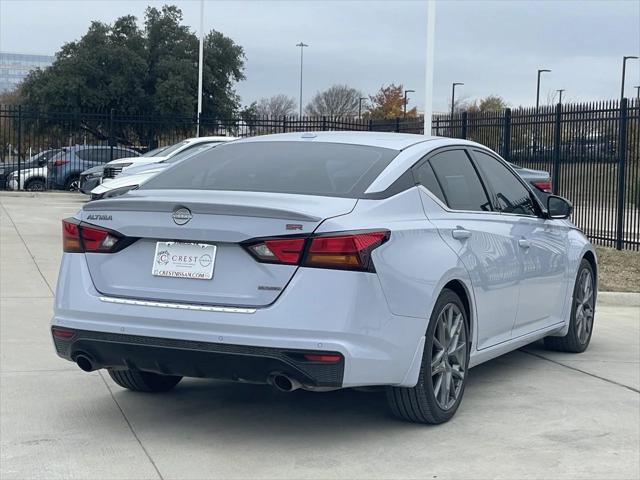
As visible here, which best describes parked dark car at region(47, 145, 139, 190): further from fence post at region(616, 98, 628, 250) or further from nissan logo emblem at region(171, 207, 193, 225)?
nissan logo emblem at region(171, 207, 193, 225)

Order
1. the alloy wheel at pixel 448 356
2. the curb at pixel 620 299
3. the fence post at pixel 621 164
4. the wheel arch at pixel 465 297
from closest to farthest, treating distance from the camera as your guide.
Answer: the alloy wheel at pixel 448 356 → the wheel arch at pixel 465 297 → the curb at pixel 620 299 → the fence post at pixel 621 164

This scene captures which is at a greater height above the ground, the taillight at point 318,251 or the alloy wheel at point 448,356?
the taillight at point 318,251

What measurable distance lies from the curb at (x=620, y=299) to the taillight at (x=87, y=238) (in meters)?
7.19

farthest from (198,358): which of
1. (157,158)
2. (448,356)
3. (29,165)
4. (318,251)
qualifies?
(29,165)

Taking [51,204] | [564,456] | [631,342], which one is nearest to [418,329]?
[564,456]

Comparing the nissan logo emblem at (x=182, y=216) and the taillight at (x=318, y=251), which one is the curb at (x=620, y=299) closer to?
the taillight at (x=318, y=251)

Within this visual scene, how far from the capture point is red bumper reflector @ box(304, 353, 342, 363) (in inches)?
188

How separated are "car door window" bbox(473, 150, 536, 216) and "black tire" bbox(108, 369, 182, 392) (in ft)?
8.02

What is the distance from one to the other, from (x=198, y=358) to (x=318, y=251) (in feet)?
2.60

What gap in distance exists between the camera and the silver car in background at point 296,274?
4.81 meters

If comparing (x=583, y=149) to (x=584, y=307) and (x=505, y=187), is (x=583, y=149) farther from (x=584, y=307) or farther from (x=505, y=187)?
(x=505, y=187)

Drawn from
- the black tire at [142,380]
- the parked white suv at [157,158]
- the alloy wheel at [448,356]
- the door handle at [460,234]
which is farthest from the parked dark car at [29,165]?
the alloy wheel at [448,356]

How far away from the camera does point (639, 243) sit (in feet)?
51.5

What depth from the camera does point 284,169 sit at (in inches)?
225
